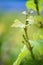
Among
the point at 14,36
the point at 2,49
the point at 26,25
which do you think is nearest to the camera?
the point at 26,25

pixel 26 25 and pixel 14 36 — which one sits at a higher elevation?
pixel 26 25

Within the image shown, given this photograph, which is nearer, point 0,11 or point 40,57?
point 40,57

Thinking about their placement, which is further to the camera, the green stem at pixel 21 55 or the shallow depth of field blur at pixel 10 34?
the shallow depth of field blur at pixel 10 34

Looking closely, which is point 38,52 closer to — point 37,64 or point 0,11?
point 37,64

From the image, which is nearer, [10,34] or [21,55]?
[21,55]

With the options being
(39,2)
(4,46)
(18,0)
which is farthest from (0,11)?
(39,2)

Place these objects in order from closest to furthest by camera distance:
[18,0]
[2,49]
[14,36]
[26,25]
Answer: [26,25], [2,49], [14,36], [18,0]

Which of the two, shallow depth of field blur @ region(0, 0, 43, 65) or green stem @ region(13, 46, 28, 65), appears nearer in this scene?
green stem @ region(13, 46, 28, 65)
